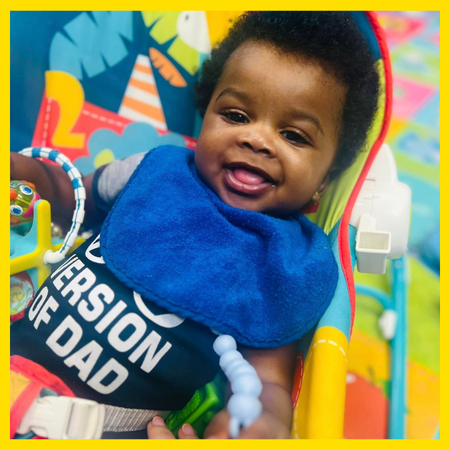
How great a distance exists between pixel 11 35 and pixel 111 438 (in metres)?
0.75

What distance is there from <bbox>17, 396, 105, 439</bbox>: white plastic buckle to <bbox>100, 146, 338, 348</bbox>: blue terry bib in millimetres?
178

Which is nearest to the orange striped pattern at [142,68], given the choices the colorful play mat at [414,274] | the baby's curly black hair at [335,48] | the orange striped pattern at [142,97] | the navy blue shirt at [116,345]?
the orange striped pattern at [142,97]

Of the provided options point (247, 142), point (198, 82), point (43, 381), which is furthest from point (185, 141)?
point (43, 381)

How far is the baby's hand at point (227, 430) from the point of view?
1.77 feet

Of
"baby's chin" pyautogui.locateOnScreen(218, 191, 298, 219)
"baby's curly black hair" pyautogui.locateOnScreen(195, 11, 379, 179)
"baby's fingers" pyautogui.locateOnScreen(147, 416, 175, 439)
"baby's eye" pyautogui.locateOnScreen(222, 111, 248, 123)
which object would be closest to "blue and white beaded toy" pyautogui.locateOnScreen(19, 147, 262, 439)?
"baby's fingers" pyautogui.locateOnScreen(147, 416, 175, 439)

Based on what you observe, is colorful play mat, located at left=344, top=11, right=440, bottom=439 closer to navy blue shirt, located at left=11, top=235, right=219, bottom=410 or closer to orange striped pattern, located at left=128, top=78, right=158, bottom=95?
navy blue shirt, located at left=11, top=235, right=219, bottom=410

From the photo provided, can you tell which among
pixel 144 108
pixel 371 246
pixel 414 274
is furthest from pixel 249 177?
pixel 414 274

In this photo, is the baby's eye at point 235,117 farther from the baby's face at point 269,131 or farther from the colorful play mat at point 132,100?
the colorful play mat at point 132,100

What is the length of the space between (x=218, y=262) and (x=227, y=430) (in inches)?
9.8

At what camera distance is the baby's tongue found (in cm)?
74

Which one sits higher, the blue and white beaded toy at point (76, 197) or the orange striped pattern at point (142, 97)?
the orange striped pattern at point (142, 97)

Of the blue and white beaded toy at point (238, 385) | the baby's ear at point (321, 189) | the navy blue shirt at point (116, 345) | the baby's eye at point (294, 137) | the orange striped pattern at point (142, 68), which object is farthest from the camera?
the orange striped pattern at point (142, 68)

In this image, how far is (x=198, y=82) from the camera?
983 millimetres

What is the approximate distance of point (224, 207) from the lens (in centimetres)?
75
